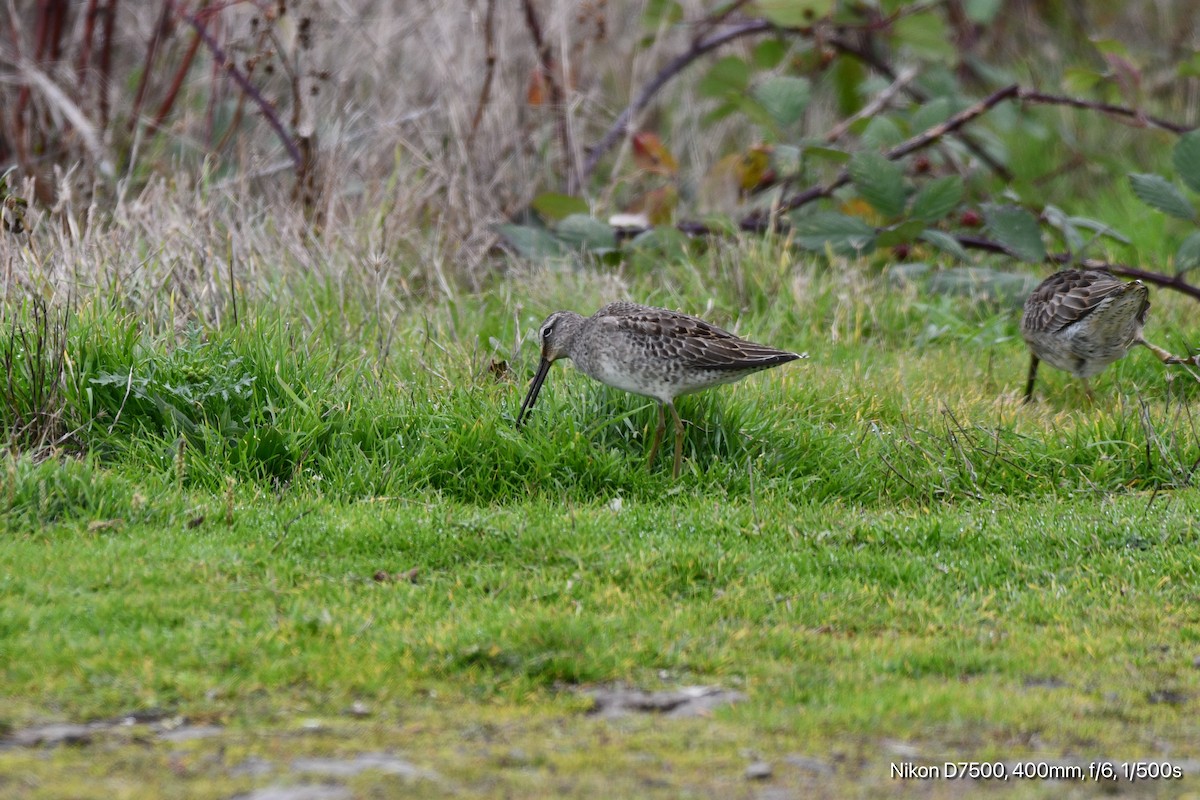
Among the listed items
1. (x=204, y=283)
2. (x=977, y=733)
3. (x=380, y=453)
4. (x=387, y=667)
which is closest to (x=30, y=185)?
(x=204, y=283)

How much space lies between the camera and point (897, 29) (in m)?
12.3

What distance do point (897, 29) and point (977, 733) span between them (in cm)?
885

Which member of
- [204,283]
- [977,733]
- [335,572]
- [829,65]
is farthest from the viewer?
[829,65]

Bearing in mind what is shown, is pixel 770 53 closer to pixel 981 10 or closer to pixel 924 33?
pixel 924 33

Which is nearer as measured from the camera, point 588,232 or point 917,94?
point 588,232

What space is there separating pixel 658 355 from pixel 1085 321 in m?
2.83

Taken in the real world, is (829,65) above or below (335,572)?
above

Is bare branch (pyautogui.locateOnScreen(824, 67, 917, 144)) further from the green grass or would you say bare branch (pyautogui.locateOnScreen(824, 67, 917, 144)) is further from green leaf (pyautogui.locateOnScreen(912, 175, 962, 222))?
the green grass

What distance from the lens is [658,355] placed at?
291 inches

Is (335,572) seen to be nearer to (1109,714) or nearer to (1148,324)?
(1109,714)

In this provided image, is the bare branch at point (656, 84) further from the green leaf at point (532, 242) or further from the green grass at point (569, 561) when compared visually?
the green grass at point (569, 561)

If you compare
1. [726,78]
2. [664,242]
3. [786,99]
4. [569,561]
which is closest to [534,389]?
[569,561]

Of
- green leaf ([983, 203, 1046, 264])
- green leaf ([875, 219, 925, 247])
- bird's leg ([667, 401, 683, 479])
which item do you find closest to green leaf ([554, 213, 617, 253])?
green leaf ([875, 219, 925, 247])

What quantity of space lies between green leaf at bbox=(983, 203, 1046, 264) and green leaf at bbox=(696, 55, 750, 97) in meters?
2.99
